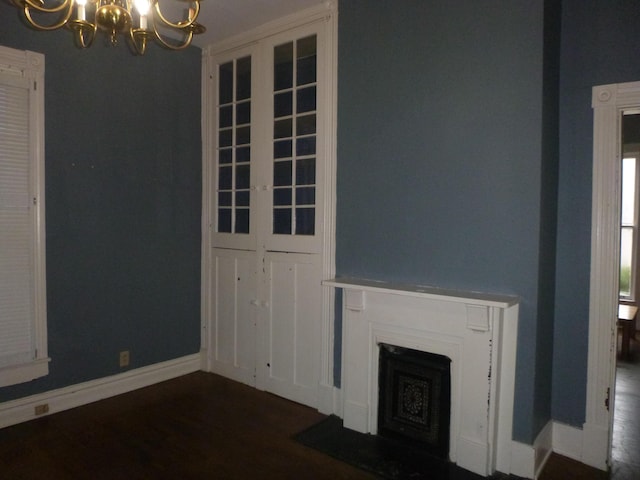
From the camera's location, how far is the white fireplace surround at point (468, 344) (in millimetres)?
2477

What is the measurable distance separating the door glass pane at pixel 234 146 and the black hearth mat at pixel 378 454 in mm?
1770

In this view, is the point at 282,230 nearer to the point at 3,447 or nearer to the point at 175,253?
the point at 175,253

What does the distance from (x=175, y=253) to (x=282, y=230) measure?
1068 mm

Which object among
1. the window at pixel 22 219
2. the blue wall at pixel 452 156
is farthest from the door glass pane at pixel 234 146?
the window at pixel 22 219

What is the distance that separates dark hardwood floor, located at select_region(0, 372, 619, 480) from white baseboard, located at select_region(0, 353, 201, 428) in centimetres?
6

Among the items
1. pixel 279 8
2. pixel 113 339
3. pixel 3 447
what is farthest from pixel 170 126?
pixel 3 447

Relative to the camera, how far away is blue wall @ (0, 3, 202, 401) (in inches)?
127

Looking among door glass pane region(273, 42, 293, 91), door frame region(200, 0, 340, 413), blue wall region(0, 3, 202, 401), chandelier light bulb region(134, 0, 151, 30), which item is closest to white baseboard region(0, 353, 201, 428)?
blue wall region(0, 3, 202, 401)

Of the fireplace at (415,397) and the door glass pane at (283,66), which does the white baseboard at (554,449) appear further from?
the door glass pane at (283,66)

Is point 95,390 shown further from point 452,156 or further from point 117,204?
point 452,156

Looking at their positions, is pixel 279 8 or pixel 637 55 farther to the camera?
pixel 279 8

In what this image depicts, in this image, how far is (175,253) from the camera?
13.1 ft

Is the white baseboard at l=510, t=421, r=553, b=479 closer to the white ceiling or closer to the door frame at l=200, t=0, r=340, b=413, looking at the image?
the door frame at l=200, t=0, r=340, b=413

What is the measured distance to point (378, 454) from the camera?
2.70 m
